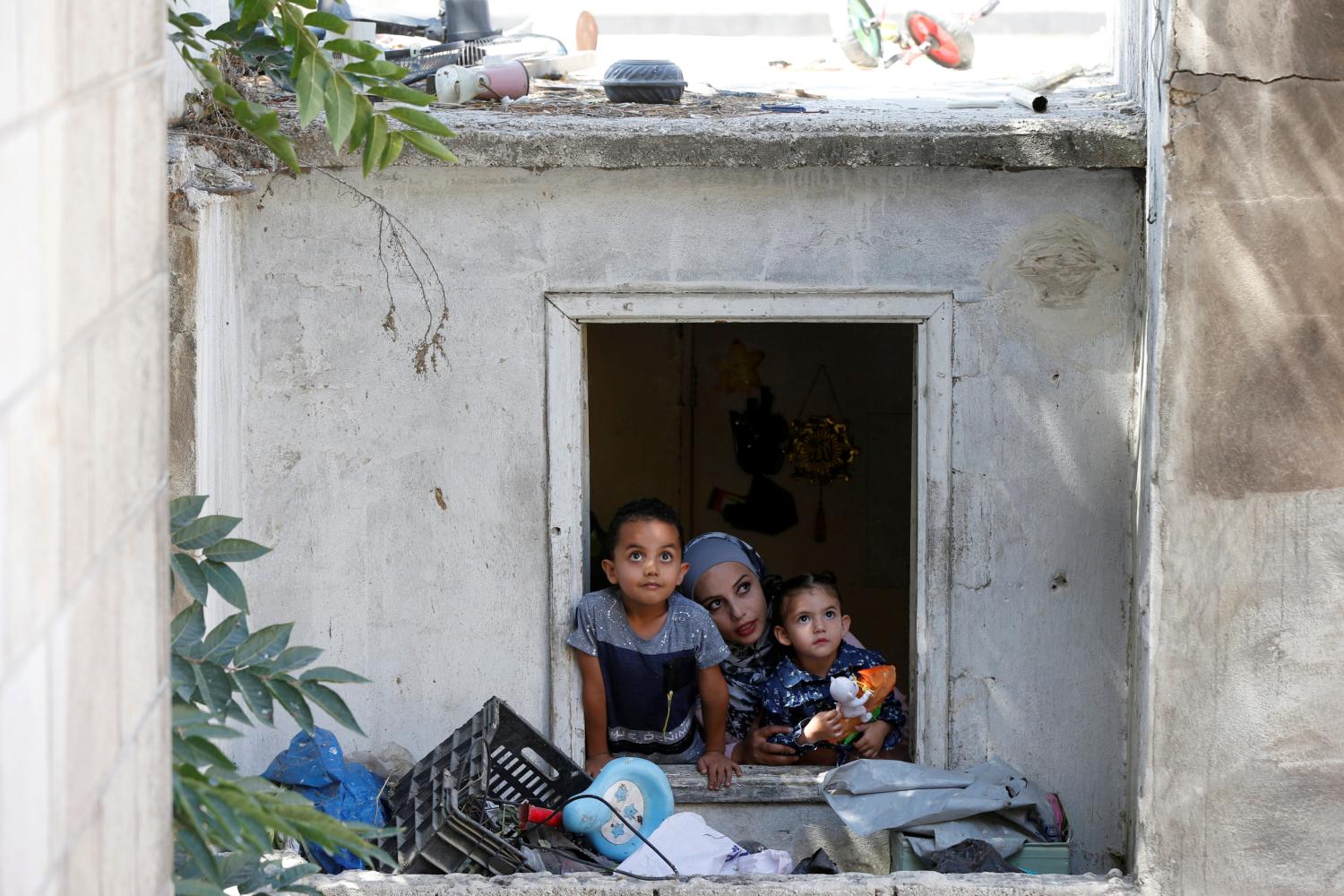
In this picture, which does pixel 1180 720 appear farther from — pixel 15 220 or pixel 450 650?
pixel 15 220

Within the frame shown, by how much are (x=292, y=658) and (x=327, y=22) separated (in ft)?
4.40

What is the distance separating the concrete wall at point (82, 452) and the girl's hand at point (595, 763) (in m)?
2.65

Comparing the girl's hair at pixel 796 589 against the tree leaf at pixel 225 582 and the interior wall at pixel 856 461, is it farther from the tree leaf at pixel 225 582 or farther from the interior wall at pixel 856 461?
the interior wall at pixel 856 461

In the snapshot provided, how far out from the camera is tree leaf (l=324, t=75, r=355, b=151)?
3.10 meters

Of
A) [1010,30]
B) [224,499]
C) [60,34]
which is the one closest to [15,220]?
[60,34]

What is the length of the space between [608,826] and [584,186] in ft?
6.48

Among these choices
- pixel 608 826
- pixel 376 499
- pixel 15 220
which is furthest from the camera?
pixel 376 499

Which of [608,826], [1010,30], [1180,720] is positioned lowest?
[608,826]

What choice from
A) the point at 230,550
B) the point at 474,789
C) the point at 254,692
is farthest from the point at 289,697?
the point at 474,789

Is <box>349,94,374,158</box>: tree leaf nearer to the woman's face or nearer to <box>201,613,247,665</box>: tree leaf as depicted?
<box>201,613,247,665</box>: tree leaf

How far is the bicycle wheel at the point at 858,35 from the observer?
6820mm

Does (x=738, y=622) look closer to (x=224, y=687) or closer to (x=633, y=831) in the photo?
(x=633, y=831)

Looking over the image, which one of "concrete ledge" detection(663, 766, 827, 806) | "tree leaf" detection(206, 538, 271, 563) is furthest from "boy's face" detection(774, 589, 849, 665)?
"tree leaf" detection(206, 538, 271, 563)

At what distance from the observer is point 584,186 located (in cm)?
458
